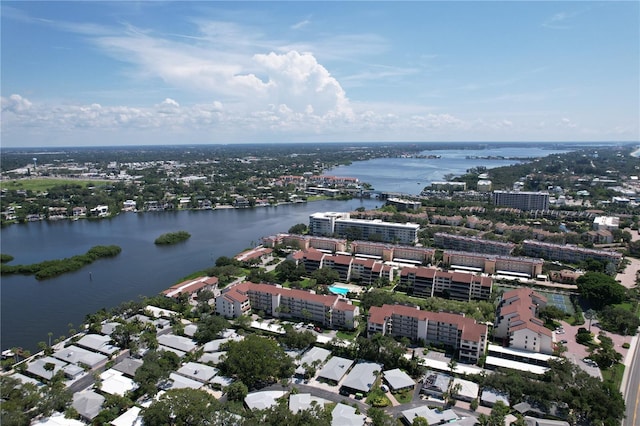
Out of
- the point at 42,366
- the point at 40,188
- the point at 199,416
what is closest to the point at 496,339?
the point at 199,416

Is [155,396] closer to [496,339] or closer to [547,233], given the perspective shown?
[496,339]

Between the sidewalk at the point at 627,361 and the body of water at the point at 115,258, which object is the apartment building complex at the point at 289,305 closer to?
the body of water at the point at 115,258

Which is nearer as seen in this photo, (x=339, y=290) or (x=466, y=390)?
(x=466, y=390)

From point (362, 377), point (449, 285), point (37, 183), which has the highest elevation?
point (37, 183)

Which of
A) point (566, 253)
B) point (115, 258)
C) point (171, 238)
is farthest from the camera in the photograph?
point (171, 238)

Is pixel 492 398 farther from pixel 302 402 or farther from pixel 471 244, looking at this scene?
pixel 471 244

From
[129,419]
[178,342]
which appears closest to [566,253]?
[178,342]
